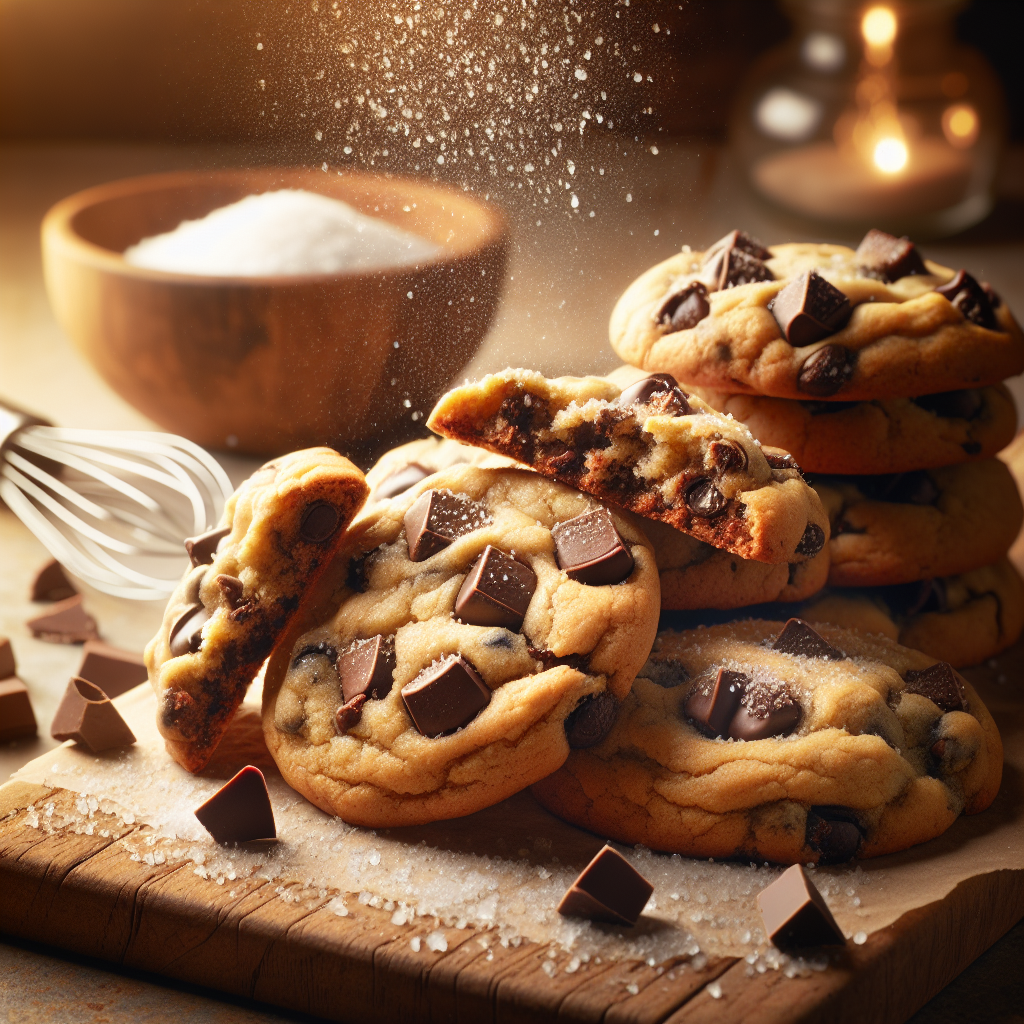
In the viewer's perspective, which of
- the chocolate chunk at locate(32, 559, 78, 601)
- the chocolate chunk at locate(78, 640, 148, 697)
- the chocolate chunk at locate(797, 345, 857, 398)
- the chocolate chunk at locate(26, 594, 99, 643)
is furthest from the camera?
the chocolate chunk at locate(32, 559, 78, 601)

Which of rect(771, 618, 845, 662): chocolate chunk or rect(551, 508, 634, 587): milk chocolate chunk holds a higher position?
rect(551, 508, 634, 587): milk chocolate chunk

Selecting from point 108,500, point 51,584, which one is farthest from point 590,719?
point 108,500

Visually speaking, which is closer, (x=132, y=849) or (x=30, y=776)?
(x=132, y=849)

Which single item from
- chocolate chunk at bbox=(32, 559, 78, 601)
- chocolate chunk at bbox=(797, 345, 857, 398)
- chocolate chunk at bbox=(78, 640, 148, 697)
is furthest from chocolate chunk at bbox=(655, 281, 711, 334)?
chocolate chunk at bbox=(32, 559, 78, 601)

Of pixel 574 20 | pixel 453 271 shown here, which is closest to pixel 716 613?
pixel 453 271

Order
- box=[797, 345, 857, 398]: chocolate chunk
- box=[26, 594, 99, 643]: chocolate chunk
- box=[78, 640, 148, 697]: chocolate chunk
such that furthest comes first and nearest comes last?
box=[26, 594, 99, 643]: chocolate chunk < box=[78, 640, 148, 697]: chocolate chunk < box=[797, 345, 857, 398]: chocolate chunk

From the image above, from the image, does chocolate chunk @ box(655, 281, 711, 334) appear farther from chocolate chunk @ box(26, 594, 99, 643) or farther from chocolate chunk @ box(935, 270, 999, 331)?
chocolate chunk @ box(26, 594, 99, 643)

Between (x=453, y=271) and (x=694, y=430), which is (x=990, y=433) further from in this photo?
(x=453, y=271)
